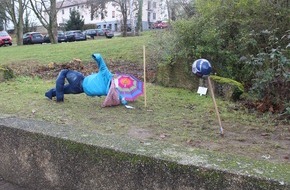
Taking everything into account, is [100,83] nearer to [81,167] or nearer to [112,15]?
[81,167]

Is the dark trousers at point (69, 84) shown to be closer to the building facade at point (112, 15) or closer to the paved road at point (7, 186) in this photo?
the paved road at point (7, 186)

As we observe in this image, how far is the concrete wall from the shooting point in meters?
2.58

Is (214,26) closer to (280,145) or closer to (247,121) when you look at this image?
(247,121)

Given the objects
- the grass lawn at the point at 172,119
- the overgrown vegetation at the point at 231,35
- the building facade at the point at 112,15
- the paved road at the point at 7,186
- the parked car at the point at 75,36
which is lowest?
the paved road at the point at 7,186

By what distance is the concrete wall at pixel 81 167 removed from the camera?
102 inches

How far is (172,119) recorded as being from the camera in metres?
5.22

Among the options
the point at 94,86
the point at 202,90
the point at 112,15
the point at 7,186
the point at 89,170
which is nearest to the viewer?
the point at 89,170

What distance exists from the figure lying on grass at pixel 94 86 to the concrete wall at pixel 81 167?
221 centimetres

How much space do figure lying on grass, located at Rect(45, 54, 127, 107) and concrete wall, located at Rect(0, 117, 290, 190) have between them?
87.0 inches

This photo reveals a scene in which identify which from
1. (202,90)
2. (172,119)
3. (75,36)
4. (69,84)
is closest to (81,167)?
(172,119)

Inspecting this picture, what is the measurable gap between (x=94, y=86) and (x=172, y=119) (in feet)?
5.08

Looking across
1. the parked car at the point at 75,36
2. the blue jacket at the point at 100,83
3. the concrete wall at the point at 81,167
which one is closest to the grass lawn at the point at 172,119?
the blue jacket at the point at 100,83

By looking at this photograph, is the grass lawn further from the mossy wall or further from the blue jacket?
the mossy wall

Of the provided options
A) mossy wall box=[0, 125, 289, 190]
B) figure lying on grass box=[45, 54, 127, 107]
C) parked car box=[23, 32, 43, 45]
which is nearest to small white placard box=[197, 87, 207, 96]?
figure lying on grass box=[45, 54, 127, 107]
